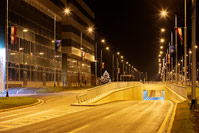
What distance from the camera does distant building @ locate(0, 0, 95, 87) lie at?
5803 centimetres

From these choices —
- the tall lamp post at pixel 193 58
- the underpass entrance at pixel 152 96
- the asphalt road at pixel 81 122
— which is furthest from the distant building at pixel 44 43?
the tall lamp post at pixel 193 58

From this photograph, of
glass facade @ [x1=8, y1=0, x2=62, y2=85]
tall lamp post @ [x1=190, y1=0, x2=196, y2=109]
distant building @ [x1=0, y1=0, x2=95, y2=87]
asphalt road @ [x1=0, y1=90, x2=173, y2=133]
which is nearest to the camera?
asphalt road @ [x1=0, y1=90, x2=173, y2=133]

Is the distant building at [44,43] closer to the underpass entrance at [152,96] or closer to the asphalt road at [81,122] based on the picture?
the underpass entrance at [152,96]

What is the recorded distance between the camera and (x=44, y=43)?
7162 centimetres

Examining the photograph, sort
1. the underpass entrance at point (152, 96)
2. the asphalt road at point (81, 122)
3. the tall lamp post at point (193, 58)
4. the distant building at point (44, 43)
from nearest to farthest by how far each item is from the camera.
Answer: the asphalt road at point (81, 122), the tall lamp post at point (193, 58), the distant building at point (44, 43), the underpass entrance at point (152, 96)

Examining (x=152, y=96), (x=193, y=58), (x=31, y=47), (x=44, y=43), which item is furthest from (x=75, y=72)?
(x=193, y=58)

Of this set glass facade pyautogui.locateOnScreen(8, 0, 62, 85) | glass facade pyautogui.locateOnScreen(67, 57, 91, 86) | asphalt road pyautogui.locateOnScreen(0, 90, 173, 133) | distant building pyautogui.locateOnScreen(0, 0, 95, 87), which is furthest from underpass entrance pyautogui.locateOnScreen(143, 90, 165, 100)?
asphalt road pyautogui.locateOnScreen(0, 90, 173, 133)

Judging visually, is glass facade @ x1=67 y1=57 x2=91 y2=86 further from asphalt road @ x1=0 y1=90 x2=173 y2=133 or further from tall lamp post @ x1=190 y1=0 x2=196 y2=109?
tall lamp post @ x1=190 y1=0 x2=196 y2=109

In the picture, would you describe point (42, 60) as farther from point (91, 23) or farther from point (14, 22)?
point (91, 23)

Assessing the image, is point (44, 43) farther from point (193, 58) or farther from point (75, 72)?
point (193, 58)

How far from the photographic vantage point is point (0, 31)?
53.3 metres

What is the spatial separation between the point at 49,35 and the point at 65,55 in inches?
518

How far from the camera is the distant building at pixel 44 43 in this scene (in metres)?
58.0

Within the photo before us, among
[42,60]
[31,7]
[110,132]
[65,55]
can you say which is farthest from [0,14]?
[110,132]
